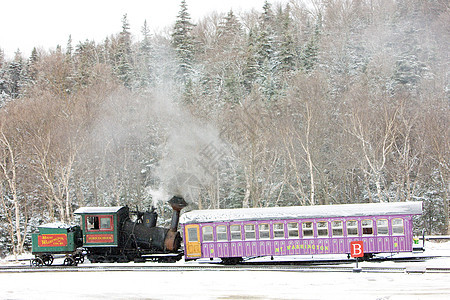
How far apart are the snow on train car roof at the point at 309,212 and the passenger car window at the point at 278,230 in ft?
1.15

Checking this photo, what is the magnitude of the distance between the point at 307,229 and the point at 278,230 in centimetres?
130

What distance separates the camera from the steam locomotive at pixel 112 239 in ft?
69.1

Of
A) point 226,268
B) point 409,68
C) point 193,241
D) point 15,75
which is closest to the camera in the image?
point 226,268

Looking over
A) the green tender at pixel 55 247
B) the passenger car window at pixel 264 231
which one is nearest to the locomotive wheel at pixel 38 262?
the green tender at pixel 55 247

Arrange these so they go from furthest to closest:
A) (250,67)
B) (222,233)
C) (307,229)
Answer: (250,67)
(222,233)
(307,229)

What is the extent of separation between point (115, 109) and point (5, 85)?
158ft

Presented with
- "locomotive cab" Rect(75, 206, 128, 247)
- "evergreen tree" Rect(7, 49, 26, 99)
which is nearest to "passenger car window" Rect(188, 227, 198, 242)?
"locomotive cab" Rect(75, 206, 128, 247)

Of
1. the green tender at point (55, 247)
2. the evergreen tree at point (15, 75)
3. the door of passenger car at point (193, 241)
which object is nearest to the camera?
the door of passenger car at point (193, 241)

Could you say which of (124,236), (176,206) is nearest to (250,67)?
(176,206)

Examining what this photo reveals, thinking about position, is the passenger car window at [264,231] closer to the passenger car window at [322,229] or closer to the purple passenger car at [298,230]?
the purple passenger car at [298,230]

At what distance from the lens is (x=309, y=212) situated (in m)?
18.9

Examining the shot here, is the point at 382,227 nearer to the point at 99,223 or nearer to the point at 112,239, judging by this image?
the point at 112,239

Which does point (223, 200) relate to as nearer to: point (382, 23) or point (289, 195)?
point (289, 195)

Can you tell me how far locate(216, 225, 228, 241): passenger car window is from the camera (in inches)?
771
